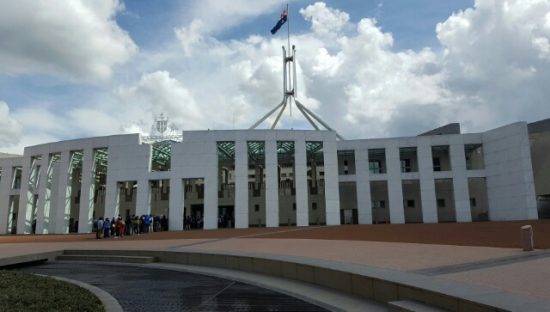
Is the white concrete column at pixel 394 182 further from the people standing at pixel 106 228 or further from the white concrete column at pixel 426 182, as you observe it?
the people standing at pixel 106 228


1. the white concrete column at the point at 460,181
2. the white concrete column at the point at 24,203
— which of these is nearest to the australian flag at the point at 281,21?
the white concrete column at the point at 460,181

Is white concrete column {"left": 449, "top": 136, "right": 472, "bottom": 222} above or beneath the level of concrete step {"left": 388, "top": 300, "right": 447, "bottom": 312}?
above

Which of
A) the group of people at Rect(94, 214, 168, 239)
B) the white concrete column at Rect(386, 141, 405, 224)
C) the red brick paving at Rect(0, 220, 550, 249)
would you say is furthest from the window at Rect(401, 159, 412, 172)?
the group of people at Rect(94, 214, 168, 239)

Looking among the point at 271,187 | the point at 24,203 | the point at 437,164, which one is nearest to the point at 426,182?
the point at 437,164

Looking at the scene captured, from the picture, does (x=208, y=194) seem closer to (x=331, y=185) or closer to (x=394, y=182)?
(x=331, y=185)

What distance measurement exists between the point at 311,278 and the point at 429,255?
4275mm

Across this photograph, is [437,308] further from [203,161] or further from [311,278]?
[203,161]

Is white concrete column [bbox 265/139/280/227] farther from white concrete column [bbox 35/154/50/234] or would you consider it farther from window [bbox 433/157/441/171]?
white concrete column [bbox 35/154/50/234]

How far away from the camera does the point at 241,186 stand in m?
40.6

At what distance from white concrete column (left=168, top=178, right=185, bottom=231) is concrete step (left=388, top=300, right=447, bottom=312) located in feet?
114

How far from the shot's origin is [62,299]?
26.5ft

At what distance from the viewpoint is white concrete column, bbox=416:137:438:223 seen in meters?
43.0

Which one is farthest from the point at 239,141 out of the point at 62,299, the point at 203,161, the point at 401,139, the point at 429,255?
the point at 62,299

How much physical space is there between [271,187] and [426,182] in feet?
52.9
